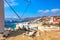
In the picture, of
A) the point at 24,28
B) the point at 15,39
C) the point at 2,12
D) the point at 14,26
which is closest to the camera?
the point at 15,39

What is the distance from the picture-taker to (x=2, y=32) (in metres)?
6.98

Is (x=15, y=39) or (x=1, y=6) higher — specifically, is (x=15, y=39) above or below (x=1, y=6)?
below

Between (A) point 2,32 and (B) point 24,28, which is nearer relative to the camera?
(A) point 2,32

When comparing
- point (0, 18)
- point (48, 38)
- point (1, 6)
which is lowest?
point (48, 38)

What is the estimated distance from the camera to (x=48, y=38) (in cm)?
659

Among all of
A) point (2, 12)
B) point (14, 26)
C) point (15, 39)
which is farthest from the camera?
point (14, 26)

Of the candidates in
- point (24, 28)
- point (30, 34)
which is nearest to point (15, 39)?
point (30, 34)

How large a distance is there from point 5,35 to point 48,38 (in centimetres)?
179

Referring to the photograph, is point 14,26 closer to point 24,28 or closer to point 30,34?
point 24,28

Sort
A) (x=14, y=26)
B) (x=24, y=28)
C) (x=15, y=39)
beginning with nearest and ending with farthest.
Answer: (x=15, y=39) → (x=24, y=28) → (x=14, y=26)

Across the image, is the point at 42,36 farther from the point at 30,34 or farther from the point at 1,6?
the point at 1,6

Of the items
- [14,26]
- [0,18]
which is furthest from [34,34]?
[14,26]

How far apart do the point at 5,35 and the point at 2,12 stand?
38.5 inches

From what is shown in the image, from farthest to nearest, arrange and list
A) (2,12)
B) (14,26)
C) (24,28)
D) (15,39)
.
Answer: (14,26), (24,28), (2,12), (15,39)
